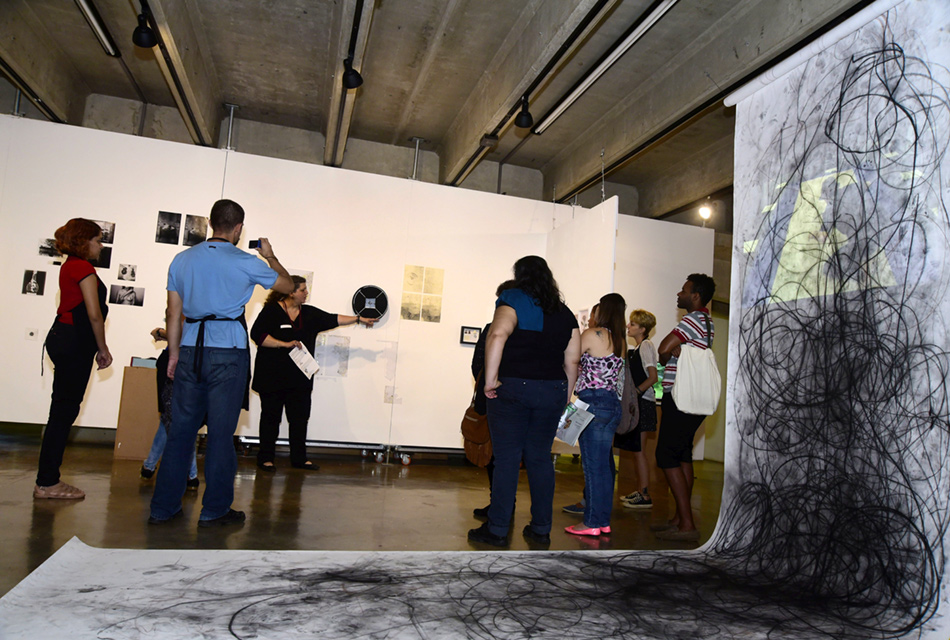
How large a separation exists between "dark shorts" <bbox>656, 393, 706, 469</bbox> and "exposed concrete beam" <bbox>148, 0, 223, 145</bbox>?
4.86 meters

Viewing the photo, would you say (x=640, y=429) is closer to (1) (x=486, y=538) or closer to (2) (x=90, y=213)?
(1) (x=486, y=538)

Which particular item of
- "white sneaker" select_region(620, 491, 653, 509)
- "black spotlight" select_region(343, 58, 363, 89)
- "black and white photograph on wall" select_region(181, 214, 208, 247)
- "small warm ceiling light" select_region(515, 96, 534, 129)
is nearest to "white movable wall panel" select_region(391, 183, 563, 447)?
"small warm ceiling light" select_region(515, 96, 534, 129)

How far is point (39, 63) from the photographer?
684 cm

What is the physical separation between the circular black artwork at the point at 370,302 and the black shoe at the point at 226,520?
143 inches

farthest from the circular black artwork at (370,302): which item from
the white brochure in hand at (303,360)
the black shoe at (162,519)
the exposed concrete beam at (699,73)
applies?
the black shoe at (162,519)

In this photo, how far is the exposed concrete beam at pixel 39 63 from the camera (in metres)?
6.14

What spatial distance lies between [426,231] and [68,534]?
4934 millimetres

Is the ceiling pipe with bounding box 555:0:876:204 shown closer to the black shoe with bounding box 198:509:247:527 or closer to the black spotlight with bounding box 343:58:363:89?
the black spotlight with bounding box 343:58:363:89

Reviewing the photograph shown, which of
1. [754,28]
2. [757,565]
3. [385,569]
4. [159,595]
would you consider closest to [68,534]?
[159,595]

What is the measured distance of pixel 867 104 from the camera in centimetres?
311

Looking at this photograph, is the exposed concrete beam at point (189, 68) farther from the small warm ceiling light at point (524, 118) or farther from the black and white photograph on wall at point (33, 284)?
the small warm ceiling light at point (524, 118)

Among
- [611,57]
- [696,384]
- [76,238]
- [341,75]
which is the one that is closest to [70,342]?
[76,238]

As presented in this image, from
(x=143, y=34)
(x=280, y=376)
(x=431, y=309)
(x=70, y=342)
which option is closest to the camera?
(x=70, y=342)

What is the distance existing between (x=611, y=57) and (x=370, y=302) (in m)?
3.40
